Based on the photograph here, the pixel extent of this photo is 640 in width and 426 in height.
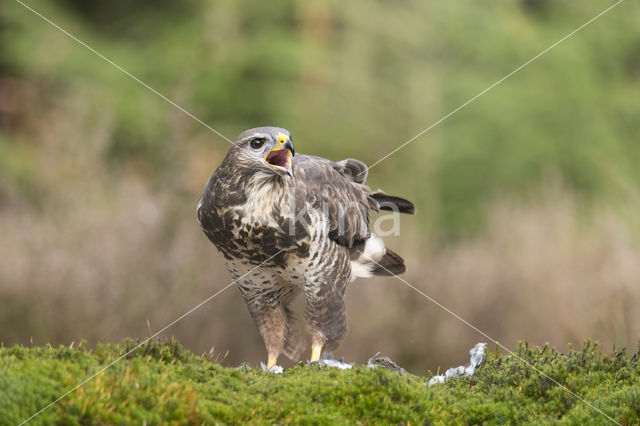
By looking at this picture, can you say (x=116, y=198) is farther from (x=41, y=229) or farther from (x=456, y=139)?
(x=456, y=139)

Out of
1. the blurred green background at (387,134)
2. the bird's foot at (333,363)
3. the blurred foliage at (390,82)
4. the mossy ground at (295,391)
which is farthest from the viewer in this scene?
the blurred foliage at (390,82)

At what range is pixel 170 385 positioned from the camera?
3.09 meters

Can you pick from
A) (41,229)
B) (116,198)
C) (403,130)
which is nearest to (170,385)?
(41,229)

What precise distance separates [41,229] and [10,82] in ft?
22.1

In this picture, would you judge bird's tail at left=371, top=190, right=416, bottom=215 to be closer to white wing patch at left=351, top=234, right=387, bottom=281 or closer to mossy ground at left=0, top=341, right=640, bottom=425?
white wing patch at left=351, top=234, right=387, bottom=281

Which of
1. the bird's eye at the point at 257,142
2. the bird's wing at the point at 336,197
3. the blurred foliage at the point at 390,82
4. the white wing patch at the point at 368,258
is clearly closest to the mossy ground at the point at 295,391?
the bird's wing at the point at 336,197

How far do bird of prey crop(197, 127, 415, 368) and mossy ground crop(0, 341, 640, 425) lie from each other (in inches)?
25.6

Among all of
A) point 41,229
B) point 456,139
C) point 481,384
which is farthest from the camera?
point 456,139

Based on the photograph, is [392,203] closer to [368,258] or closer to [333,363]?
[368,258]

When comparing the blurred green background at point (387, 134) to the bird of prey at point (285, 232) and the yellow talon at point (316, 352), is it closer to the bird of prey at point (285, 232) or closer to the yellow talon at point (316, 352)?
the bird of prey at point (285, 232)

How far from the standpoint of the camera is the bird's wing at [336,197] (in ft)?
15.2

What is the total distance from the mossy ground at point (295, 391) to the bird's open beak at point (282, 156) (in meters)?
1.10

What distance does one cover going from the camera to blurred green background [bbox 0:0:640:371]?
8148mm

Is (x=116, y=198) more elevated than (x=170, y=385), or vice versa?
(x=116, y=198)
